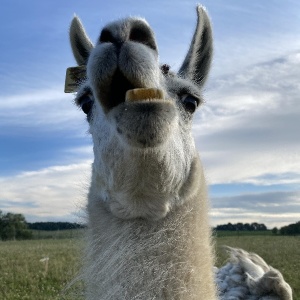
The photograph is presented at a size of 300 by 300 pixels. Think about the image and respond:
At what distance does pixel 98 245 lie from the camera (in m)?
3.42

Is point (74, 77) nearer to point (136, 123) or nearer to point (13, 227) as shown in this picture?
point (136, 123)

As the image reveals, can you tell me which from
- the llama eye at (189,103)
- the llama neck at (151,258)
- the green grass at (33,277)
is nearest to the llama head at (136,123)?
the llama eye at (189,103)

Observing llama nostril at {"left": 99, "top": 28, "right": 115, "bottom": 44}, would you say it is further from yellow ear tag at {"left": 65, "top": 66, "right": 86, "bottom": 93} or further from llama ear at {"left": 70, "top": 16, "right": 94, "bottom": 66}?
llama ear at {"left": 70, "top": 16, "right": 94, "bottom": 66}

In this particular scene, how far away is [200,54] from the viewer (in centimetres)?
392

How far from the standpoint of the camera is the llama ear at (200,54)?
3.77 meters

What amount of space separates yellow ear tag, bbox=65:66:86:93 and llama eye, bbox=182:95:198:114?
2.82 ft

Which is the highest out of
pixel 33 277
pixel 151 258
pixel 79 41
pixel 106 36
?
pixel 79 41

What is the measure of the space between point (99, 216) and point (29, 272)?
11148 millimetres

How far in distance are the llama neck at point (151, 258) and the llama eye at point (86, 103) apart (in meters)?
0.62

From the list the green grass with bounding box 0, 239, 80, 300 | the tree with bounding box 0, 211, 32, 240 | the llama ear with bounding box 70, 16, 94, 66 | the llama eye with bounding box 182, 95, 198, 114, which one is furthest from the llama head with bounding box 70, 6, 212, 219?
the tree with bounding box 0, 211, 32, 240

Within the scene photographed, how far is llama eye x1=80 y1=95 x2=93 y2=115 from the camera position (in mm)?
3387

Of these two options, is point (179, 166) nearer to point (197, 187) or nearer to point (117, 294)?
point (197, 187)

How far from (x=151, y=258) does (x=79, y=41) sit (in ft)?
6.18

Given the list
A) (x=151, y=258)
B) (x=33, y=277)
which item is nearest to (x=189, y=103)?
(x=151, y=258)
